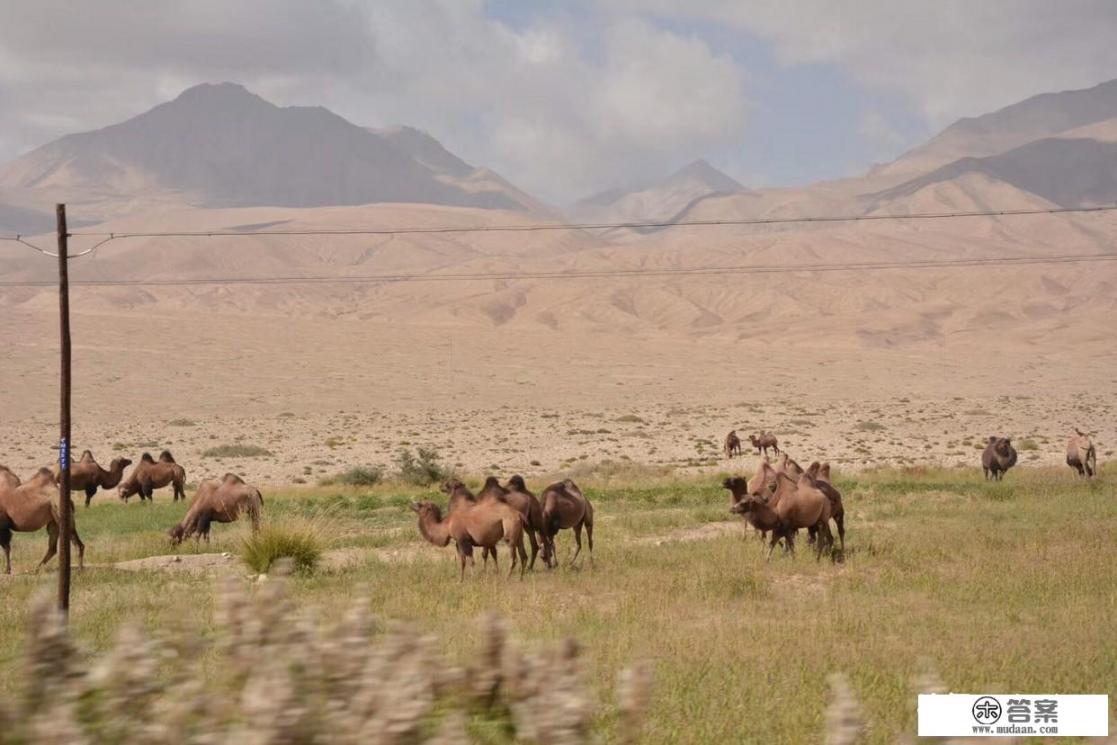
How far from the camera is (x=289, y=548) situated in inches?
637

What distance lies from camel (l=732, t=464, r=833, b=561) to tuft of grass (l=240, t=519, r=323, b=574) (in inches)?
224

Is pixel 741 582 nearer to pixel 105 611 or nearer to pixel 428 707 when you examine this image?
pixel 105 611

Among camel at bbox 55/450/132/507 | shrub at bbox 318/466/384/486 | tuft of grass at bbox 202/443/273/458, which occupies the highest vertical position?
camel at bbox 55/450/132/507

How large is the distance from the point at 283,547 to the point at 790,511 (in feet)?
22.1

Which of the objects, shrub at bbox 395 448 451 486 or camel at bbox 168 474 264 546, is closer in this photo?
camel at bbox 168 474 264 546

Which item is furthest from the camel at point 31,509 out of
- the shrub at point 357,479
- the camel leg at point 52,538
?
the shrub at point 357,479

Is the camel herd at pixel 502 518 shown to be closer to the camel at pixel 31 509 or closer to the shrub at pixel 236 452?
the camel at pixel 31 509

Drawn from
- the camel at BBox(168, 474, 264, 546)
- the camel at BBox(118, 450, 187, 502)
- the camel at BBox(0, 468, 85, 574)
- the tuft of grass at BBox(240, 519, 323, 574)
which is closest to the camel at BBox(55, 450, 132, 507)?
the camel at BBox(118, 450, 187, 502)

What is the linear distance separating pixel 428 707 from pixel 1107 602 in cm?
1129

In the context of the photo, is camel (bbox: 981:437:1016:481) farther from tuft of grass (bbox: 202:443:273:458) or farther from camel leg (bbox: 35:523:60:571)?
tuft of grass (bbox: 202:443:273:458)

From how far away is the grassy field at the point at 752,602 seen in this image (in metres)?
9.26

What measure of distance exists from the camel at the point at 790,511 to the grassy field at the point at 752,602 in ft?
1.68

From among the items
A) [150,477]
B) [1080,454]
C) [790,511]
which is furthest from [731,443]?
[790,511]

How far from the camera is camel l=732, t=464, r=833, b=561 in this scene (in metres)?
16.2
